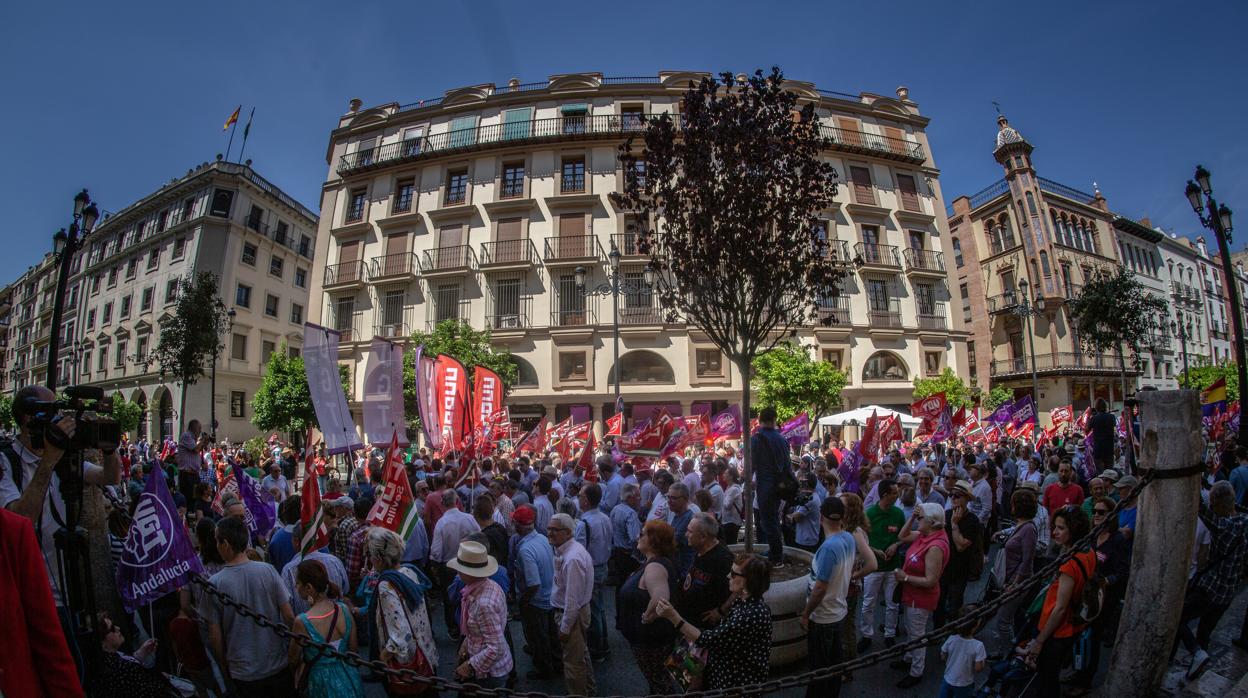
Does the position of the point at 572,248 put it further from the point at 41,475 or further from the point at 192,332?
the point at 41,475

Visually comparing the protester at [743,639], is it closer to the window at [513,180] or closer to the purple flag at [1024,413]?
the purple flag at [1024,413]

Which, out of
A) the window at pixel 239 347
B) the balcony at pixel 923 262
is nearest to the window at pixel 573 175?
the balcony at pixel 923 262

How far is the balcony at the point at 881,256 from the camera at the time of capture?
29205mm

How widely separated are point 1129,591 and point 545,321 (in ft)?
83.7

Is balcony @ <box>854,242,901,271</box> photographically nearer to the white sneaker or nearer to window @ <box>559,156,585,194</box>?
window @ <box>559,156,585,194</box>

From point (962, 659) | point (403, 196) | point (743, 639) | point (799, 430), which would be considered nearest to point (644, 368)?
point (799, 430)

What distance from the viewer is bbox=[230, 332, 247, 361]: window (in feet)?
119

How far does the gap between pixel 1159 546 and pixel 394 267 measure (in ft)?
100

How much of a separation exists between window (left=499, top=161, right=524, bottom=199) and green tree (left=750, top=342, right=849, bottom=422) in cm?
1521

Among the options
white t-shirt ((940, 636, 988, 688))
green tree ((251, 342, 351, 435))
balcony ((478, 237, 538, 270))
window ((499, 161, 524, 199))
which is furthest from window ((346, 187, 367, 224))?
white t-shirt ((940, 636, 988, 688))

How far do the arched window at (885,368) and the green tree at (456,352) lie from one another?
56.7ft

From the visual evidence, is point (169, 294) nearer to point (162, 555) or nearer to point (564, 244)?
point (564, 244)

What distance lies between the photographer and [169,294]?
121 ft

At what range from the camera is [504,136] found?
30.3m
